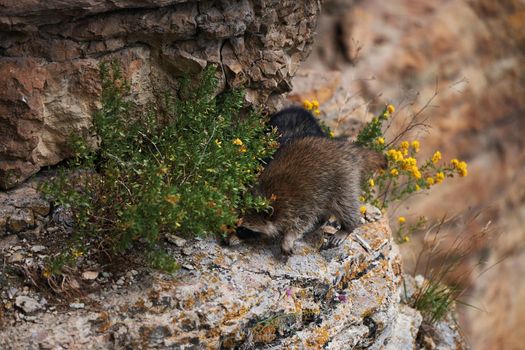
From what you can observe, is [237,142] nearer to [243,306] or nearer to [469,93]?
[243,306]

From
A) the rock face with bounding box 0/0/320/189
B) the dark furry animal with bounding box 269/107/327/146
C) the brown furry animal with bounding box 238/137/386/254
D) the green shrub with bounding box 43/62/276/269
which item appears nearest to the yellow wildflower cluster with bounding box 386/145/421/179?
the brown furry animal with bounding box 238/137/386/254

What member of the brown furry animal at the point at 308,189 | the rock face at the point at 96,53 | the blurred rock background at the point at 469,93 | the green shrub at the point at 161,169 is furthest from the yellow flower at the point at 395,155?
the blurred rock background at the point at 469,93

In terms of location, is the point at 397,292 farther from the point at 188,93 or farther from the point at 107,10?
the point at 107,10

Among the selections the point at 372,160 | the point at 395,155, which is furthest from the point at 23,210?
the point at 395,155

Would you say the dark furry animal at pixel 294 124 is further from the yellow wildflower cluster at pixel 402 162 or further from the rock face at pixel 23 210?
the rock face at pixel 23 210

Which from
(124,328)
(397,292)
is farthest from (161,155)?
(397,292)

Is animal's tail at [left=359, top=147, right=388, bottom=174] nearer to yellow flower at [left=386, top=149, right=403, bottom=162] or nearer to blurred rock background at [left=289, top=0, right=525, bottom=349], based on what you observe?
yellow flower at [left=386, top=149, right=403, bottom=162]

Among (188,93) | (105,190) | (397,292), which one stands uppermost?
(188,93)
